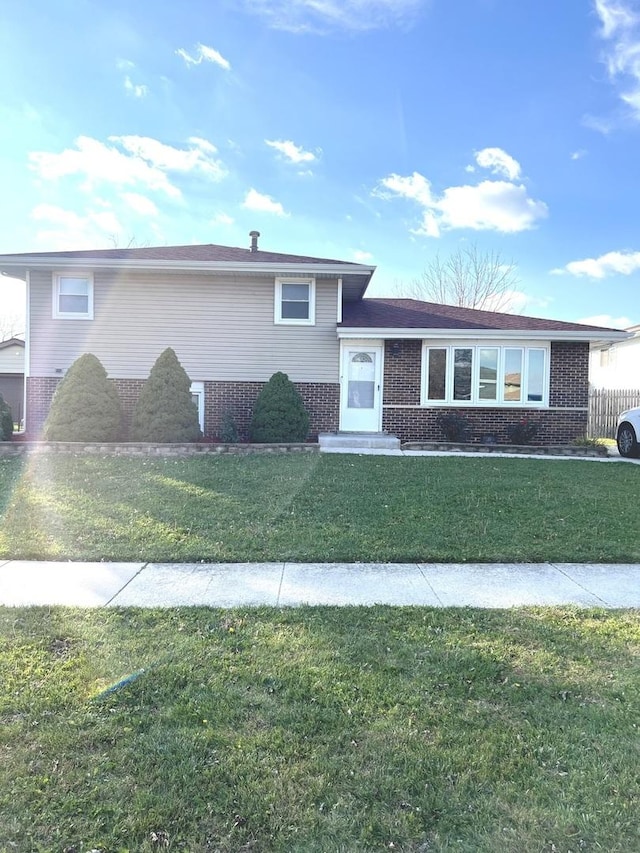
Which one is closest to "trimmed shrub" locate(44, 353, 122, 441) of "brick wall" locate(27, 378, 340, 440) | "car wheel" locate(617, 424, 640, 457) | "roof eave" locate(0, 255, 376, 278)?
"brick wall" locate(27, 378, 340, 440)

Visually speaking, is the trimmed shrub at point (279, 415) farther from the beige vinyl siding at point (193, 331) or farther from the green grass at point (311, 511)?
the green grass at point (311, 511)

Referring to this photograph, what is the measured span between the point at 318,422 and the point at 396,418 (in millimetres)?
1925

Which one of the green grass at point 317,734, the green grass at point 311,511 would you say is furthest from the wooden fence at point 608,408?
the green grass at point 317,734

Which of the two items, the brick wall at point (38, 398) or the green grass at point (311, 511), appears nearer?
the green grass at point (311, 511)

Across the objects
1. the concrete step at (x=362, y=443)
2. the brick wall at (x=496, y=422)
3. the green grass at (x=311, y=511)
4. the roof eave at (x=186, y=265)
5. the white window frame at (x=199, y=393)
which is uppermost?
the roof eave at (x=186, y=265)

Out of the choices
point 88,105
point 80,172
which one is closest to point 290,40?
point 88,105

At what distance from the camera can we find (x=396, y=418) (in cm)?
1279

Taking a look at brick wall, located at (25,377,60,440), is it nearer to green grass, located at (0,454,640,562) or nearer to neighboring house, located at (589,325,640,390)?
green grass, located at (0,454,640,562)

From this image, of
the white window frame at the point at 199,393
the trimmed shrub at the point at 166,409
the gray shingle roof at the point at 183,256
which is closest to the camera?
the trimmed shrub at the point at 166,409

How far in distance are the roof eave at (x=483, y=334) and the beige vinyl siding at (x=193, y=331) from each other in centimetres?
84

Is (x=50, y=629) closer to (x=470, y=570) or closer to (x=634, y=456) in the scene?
(x=470, y=570)

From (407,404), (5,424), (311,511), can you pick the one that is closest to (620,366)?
(407,404)

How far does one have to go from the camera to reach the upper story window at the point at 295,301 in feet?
41.5

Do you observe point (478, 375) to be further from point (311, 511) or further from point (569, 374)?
point (311, 511)
